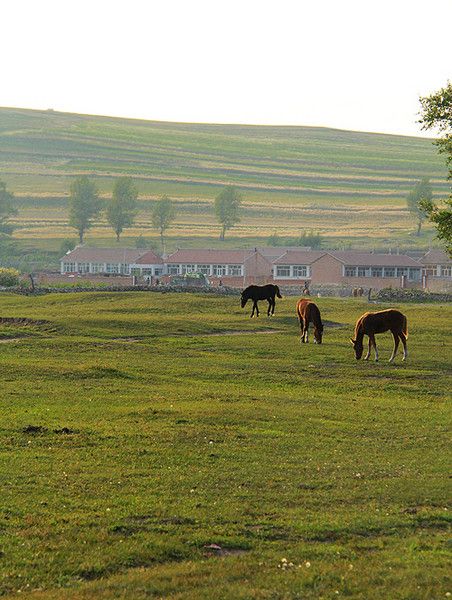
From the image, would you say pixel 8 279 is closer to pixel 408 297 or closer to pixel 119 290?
pixel 119 290

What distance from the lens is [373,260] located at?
138 m

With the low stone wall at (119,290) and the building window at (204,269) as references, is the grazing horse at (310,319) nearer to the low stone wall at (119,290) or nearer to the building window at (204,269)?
the low stone wall at (119,290)

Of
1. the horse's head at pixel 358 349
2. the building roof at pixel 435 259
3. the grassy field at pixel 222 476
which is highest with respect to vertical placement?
the building roof at pixel 435 259

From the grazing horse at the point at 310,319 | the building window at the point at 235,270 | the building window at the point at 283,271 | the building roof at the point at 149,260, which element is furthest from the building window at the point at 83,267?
the grazing horse at the point at 310,319

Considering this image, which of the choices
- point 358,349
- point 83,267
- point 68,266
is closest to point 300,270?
point 83,267

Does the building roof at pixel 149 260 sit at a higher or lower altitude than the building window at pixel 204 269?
higher

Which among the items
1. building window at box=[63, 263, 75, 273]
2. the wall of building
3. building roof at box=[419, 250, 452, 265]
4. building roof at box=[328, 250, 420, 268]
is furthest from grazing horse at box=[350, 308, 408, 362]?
building window at box=[63, 263, 75, 273]

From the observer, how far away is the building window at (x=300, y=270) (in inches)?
5655

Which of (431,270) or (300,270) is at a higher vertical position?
(431,270)

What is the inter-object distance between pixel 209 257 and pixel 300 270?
14.7m

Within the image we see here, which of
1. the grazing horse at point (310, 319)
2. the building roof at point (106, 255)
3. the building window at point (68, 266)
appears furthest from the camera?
the building window at point (68, 266)

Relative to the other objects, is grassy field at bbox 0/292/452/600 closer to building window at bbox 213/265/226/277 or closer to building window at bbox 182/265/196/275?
building window at bbox 213/265/226/277

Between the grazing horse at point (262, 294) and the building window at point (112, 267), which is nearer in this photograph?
the grazing horse at point (262, 294)

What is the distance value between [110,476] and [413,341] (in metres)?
30.9
